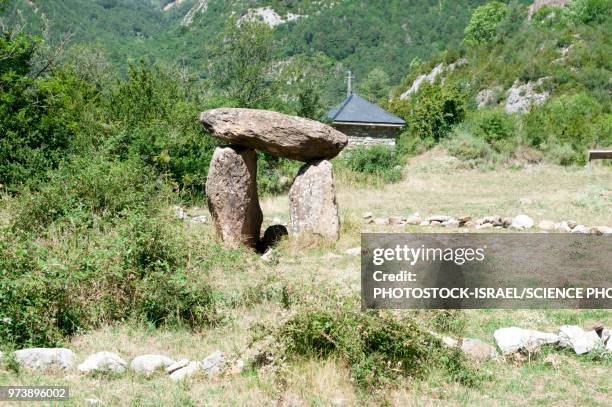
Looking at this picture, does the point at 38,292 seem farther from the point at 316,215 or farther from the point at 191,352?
the point at 316,215

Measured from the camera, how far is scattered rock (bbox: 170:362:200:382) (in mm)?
4727

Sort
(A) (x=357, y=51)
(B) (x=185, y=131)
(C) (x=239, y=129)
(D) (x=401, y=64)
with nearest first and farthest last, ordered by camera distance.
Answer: (C) (x=239, y=129), (B) (x=185, y=131), (D) (x=401, y=64), (A) (x=357, y=51)

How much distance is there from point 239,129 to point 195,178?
4.97 metres

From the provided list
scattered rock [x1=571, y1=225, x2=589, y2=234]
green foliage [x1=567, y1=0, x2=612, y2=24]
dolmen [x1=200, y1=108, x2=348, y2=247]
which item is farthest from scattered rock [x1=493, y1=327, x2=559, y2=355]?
green foliage [x1=567, y1=0, x2=612, y2=24]

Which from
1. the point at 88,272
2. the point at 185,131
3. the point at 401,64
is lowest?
the point at 88,272

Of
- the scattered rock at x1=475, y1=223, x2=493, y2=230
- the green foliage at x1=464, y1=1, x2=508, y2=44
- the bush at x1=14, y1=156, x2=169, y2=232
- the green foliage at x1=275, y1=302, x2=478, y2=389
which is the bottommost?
the scattered rock at x1=475, y1=223, x2=493, y2=230

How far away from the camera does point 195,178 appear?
48.5ft

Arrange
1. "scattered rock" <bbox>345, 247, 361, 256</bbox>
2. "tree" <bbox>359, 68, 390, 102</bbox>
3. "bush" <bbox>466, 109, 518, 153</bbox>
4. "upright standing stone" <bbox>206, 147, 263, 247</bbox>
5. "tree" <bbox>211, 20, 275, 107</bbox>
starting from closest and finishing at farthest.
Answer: "scattered rock" <bbox>345, 247, 361, 256</bbox>
"upright standing stone" <bbox>206, 147, 263, 247</bbox>
"tree" <bbox>211, 20, 275, 107</bbox>
"bush" <bbox>466, 109, 518, 153</bbox>
"tree" <bbox>359, 68, 390, 102</bbox>

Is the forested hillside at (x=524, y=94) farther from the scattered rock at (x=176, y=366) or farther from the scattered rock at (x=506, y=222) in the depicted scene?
the scattered rock at (x=176, y=366)

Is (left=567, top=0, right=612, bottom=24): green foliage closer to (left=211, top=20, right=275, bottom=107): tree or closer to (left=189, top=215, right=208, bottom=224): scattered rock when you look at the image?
(left=211, top=20, right=275, bottom=107): tree

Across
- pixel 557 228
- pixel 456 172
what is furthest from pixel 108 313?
pixel 456 172

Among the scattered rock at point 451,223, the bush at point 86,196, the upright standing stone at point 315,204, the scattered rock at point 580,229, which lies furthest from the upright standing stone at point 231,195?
the scattered rock at point 580,229

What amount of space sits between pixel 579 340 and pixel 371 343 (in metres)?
2.02

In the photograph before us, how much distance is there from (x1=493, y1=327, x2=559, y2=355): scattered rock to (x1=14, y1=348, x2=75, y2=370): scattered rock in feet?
12.5
